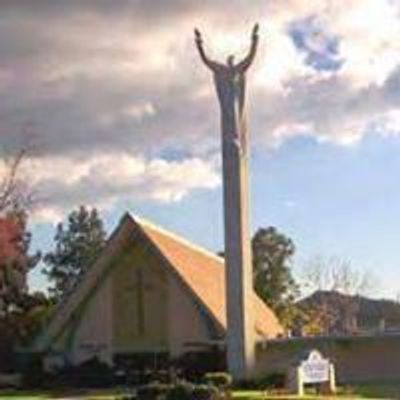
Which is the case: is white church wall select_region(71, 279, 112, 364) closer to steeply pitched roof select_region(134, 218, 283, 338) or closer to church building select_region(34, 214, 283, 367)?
church building select_region(34, 214, 283, 367)

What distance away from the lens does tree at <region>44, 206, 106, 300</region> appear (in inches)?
3585

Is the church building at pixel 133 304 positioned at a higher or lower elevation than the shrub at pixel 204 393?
higher

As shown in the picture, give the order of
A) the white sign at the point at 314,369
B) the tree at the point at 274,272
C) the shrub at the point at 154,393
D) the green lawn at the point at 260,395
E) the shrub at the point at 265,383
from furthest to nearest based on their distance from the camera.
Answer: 1. the tree at the point at 274,272
2. the shrub at the point at 265,383
3. the white sign at the point at 314,369
4. the green lawn at the point at 260,395
5. the shrub at the point at 154,393

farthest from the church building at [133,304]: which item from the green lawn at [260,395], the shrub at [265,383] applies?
the shrub at [265,383]

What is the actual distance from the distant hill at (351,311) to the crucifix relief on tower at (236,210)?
1320 inches

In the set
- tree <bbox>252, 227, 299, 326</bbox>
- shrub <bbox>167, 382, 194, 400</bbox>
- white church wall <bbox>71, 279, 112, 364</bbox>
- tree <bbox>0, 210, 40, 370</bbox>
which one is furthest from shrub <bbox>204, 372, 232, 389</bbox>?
tree <bbox>252, 227, 299, 326</bbox>

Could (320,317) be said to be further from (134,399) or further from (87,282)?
(134,399)

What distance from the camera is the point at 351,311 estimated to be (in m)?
91.5

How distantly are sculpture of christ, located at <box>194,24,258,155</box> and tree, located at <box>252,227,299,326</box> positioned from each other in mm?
27742

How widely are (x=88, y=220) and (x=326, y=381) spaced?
2324 inches

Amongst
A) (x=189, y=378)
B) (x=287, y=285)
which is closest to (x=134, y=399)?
(x=189, y=378)

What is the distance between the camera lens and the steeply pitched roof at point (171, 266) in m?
51.0

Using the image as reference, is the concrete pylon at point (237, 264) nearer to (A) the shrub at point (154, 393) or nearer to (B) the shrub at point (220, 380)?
(B) the shrub at point (220, 380)

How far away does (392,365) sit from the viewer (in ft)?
159
